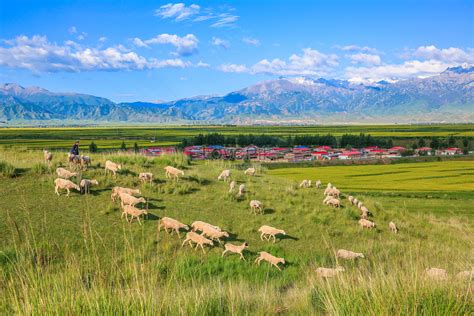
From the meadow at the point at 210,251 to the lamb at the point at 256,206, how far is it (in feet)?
1.02

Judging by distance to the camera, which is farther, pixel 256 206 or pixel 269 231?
pixel 256 206

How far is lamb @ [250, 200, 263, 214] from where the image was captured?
1559 centimetres

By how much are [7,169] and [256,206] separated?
10106mm

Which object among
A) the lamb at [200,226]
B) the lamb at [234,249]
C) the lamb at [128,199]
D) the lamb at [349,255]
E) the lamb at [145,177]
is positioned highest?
the lamb at [145,177]

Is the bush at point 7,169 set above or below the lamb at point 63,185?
above

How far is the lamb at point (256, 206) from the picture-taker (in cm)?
1559

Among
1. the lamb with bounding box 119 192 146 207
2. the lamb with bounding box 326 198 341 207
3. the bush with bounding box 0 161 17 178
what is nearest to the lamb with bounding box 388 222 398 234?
the lamb with bounding box 326 198 341 207

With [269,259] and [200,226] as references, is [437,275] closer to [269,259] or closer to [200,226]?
[269,259]

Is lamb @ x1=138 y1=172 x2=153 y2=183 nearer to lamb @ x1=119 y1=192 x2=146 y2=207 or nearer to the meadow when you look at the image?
the meadow

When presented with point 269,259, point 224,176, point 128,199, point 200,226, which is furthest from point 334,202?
point 128,199

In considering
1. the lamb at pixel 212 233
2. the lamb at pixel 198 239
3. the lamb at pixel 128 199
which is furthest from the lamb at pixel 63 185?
the lamb at pixel 212 233

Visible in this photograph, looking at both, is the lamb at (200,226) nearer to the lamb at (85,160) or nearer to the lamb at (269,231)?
the lamb at (269,231)

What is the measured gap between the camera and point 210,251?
12.2 metres

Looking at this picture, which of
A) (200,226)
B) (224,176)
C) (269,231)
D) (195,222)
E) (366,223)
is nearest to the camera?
(200,226)
